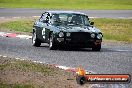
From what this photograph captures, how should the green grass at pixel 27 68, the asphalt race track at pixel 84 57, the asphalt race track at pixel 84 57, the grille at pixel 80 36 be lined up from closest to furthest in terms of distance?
the green grass at pixel 27 68
the asphalt race track at pixel 84 57
the asphalt race track at pixel 84 57
the grille at pixel 80 36

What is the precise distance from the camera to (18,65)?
1345cm

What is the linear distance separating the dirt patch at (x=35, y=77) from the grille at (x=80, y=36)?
595 centimetres

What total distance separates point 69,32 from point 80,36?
388mm

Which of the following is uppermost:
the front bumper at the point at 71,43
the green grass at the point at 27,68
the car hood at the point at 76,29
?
the green grass at the point at 27,68

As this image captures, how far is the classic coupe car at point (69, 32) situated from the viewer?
19516 millimetres

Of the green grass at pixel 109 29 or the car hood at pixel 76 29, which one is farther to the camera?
the green grass at pixel 109 29

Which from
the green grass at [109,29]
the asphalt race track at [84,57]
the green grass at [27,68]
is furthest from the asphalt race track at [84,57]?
the green grass at [109,29]

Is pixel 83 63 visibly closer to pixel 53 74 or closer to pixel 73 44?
pixel 53 74

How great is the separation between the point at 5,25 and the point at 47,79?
22.2 metres

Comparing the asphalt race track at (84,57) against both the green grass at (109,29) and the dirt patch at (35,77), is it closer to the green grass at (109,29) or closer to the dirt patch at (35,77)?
the dirt patch at (35,77)

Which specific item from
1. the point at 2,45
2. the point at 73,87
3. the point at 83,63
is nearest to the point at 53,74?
the point at 73,87

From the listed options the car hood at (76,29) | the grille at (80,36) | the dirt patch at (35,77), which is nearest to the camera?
the dirt patch at (35,77)

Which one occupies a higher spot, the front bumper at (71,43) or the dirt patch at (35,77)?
the dirt patch at (35,77)

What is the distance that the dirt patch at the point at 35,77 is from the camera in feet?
36.0
